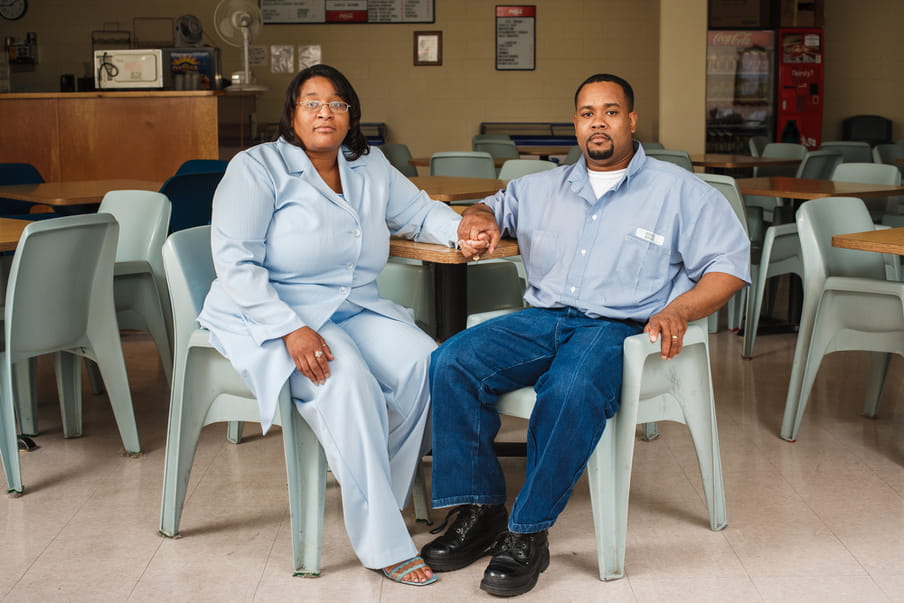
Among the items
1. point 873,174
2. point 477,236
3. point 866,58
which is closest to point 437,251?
point 477,236

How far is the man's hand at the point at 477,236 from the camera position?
2.53m

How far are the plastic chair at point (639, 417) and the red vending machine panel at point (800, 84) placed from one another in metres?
7.96

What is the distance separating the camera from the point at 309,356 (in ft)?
7.60

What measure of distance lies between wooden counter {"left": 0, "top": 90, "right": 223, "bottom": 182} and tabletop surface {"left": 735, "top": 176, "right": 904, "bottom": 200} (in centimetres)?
316

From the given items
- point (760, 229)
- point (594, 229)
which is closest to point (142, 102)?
point (760, 229)

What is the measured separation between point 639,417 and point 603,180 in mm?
637

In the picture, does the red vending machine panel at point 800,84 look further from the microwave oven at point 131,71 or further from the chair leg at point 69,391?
the chair leg at point 69,391

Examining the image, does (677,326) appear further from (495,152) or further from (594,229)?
(495,152)

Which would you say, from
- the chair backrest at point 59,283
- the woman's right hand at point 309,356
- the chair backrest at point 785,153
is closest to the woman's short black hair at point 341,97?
the woman's right hand at point 309,356

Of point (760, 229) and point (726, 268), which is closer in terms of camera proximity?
point (726, 268)

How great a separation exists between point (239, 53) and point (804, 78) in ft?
18.0

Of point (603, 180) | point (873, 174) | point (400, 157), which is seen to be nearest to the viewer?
point (603, 180)

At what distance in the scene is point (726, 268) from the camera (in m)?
2.46

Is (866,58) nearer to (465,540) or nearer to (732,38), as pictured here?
(732,38)
